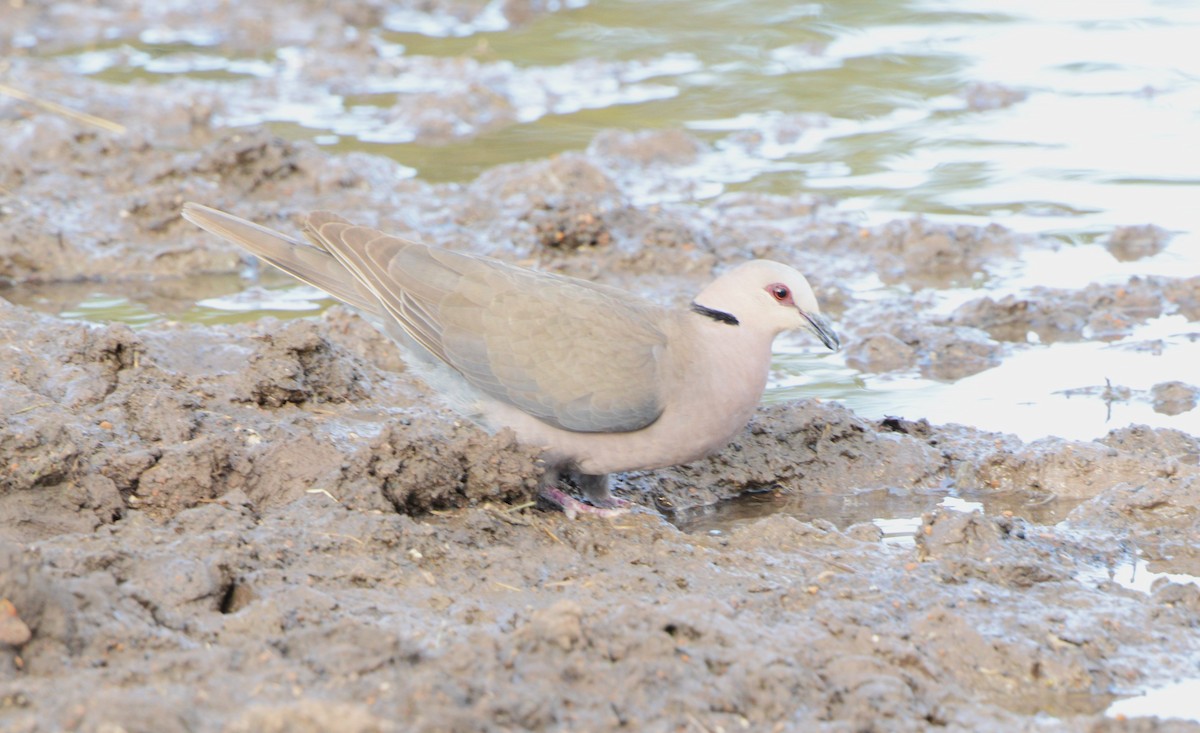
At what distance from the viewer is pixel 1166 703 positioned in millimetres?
3639

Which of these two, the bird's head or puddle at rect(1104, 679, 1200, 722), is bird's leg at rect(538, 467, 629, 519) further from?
puddle at rect(1104, 679, 1200, 722)

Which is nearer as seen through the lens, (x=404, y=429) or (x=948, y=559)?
(x=948, y=559)

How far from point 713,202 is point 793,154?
123 centimetres

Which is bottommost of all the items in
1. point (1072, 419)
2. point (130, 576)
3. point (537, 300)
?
point (1072, 419)

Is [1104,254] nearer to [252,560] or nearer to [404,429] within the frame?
[404,429]

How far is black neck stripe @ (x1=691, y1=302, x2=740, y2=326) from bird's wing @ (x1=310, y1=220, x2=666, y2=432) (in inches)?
5.4

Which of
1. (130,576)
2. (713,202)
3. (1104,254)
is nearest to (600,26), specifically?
(713,202)

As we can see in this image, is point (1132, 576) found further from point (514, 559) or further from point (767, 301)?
point (514, 559)

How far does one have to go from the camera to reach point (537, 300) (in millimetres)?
4938

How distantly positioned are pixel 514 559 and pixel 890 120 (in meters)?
6.73

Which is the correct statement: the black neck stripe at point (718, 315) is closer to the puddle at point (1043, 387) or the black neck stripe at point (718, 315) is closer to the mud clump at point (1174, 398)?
the puddle at point (1043, 387)

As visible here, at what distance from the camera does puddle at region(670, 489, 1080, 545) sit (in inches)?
198

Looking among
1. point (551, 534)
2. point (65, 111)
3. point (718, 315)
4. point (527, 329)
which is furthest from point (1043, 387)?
point (65, 111)

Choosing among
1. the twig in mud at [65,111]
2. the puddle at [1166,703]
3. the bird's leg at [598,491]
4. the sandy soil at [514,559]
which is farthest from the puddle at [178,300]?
the puddle at [1166,703]
